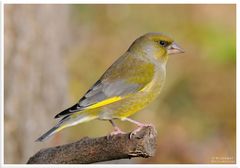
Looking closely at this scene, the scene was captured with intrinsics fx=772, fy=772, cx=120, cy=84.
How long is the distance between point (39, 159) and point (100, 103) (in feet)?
1.72

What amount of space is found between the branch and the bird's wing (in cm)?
23

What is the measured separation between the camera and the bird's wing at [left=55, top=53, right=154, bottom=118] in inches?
193

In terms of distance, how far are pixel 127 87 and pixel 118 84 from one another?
62 mm

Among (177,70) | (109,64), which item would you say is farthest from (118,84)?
(177,70)

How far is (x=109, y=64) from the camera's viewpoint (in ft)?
22.1

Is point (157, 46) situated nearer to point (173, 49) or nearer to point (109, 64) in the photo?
point (173, 49)

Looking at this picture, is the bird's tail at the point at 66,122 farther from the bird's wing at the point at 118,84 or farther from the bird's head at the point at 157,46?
the bird's head at the point at 157,46

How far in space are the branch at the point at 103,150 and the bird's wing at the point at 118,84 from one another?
0.23 meters

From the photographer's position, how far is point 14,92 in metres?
6.26

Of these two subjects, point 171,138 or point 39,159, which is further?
point 171,138

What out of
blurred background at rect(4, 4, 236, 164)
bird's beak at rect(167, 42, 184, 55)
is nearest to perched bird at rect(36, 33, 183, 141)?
bird's beak at rect(167, 42, 184, 55)

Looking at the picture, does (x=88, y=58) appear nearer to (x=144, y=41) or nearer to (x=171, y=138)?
(x=171, y=138)

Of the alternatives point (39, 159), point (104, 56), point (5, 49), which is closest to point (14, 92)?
point (5, 49)

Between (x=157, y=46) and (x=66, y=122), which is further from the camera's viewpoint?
(x=157, y=46)
